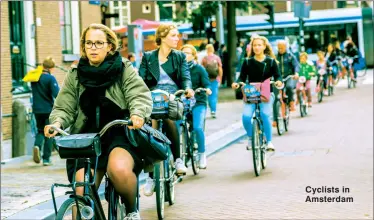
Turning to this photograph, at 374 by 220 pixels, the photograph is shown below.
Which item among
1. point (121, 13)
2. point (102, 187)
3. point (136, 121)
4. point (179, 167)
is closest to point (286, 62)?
point (102, 187)

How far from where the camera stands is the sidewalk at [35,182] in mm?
8727

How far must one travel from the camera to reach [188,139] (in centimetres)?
1054

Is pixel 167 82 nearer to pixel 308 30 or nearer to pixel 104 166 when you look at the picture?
pixel 104 166

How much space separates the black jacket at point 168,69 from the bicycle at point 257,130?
2193 mm

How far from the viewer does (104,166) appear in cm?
577

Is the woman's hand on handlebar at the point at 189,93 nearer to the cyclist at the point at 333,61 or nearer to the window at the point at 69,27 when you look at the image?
the window at the point at 69,27

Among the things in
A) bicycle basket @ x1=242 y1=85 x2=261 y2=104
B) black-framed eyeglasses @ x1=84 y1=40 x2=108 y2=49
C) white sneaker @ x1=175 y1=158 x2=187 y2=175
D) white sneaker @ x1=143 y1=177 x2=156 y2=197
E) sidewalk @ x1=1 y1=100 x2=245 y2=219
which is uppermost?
black-framed eyeglasses @ x1=84 y1=40 x2=108 y2=49

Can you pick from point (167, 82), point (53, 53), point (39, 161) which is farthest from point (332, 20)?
point (167, 82)

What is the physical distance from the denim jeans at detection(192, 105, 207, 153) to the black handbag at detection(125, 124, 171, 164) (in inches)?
197

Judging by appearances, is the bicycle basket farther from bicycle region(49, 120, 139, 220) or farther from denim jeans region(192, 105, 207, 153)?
bicycle region(49, 120, 139, 220)

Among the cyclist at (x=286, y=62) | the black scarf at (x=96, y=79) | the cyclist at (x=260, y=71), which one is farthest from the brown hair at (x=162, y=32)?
the cyclist at (x=286, y=62)

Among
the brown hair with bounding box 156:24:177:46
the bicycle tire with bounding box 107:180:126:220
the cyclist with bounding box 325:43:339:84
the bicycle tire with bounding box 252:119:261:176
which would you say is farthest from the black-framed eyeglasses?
the cyclist with bounding box 325:43:339:84

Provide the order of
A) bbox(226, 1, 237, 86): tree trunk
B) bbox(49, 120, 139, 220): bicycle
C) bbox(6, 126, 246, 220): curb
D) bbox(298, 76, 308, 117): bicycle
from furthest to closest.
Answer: bbox(226, 1, 237, 86): tree trunk → bbox(298, 76, 308, 117): bicycle → bbox(6, 126, 246, 220): curb → bbox(49, 120, 139, 220): bicycle

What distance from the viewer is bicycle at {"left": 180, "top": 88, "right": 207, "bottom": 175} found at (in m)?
10.2
